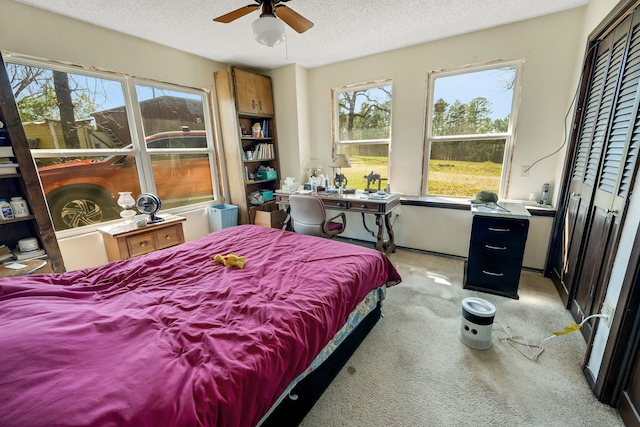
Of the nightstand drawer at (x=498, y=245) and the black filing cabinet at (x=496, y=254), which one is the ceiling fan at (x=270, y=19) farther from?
the nightstand drawer at (x=498, y=245)

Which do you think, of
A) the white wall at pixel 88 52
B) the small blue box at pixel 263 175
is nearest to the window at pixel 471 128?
the small blue box at pixel 263 175

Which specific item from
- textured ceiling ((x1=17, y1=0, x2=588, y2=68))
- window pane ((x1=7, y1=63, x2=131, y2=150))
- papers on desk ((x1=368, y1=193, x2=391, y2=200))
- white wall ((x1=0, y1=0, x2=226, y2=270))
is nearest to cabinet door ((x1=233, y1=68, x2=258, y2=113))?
textured ceiling ((x1=17, y1=0, x2=588, y2=68))

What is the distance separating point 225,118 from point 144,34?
1.12 m

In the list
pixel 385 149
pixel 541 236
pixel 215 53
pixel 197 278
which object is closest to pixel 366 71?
pixel 385 149

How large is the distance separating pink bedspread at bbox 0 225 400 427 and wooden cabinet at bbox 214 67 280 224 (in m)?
1.98

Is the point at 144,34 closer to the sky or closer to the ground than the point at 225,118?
closer to the sky

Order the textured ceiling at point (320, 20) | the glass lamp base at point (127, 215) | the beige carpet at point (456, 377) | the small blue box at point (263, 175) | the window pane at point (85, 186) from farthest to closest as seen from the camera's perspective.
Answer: the small blue box at point (263, 175), the glass lamp base at point (127, 215), the window pane at point (85, 186), the textured ceiling at point (320, 20), the beige carpet at point (456, 377)

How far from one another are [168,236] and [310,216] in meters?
1.50

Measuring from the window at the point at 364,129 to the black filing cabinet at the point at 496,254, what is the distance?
130 centimetres

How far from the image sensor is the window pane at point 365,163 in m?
3.47

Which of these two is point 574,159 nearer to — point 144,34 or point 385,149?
point 385,149

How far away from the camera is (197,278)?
1.50 m

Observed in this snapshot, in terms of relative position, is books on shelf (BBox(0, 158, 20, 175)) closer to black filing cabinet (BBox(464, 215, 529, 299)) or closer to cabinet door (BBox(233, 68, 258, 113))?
cabinet door (BBox(233, 68, 258, 113))

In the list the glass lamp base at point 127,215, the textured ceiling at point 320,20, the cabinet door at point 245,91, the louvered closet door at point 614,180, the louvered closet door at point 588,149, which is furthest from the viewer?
the cabinet door at point 245,91
